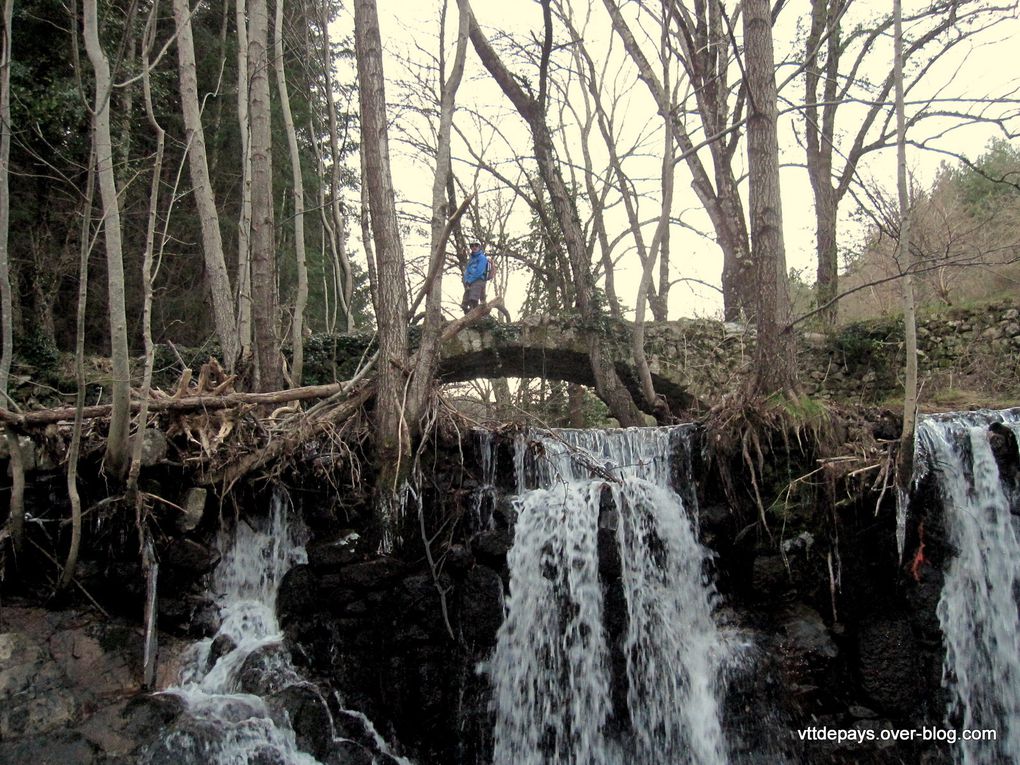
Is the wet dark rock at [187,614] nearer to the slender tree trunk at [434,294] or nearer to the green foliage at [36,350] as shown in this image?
the slender tree trunk at [434,294]

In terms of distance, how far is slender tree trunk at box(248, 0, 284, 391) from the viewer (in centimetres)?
703

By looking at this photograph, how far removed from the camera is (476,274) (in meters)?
9.97

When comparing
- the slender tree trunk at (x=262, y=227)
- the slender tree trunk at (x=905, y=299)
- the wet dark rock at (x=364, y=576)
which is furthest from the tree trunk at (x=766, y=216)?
the slender tree trunk at (x=262, y=227)

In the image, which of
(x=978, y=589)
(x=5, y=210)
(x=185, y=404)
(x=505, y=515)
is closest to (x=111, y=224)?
(x=185, y=404)

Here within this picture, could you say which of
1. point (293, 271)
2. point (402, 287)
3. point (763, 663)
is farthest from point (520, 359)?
point (293, 271)

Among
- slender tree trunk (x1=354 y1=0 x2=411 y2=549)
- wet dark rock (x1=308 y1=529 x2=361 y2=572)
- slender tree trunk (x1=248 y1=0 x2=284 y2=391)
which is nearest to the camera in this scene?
wet dark rock (x1=308 y1=529 x2=361 y2=572)

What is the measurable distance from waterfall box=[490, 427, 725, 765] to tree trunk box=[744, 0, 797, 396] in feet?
4.80

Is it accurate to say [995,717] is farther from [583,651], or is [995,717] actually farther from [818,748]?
[583,651]

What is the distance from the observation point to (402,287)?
633 cm

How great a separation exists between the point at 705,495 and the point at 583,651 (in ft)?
5.82

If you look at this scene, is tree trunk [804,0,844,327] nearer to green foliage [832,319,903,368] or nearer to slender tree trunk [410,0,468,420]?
green foliage [832,319,903,368]

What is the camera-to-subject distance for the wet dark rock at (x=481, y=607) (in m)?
5.67

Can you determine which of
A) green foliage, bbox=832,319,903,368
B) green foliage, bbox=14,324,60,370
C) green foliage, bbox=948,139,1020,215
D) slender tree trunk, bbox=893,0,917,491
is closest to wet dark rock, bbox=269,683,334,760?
slender tree trunk, bbox=893,0,917,491

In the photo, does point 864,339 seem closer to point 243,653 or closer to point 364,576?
point 364,576
